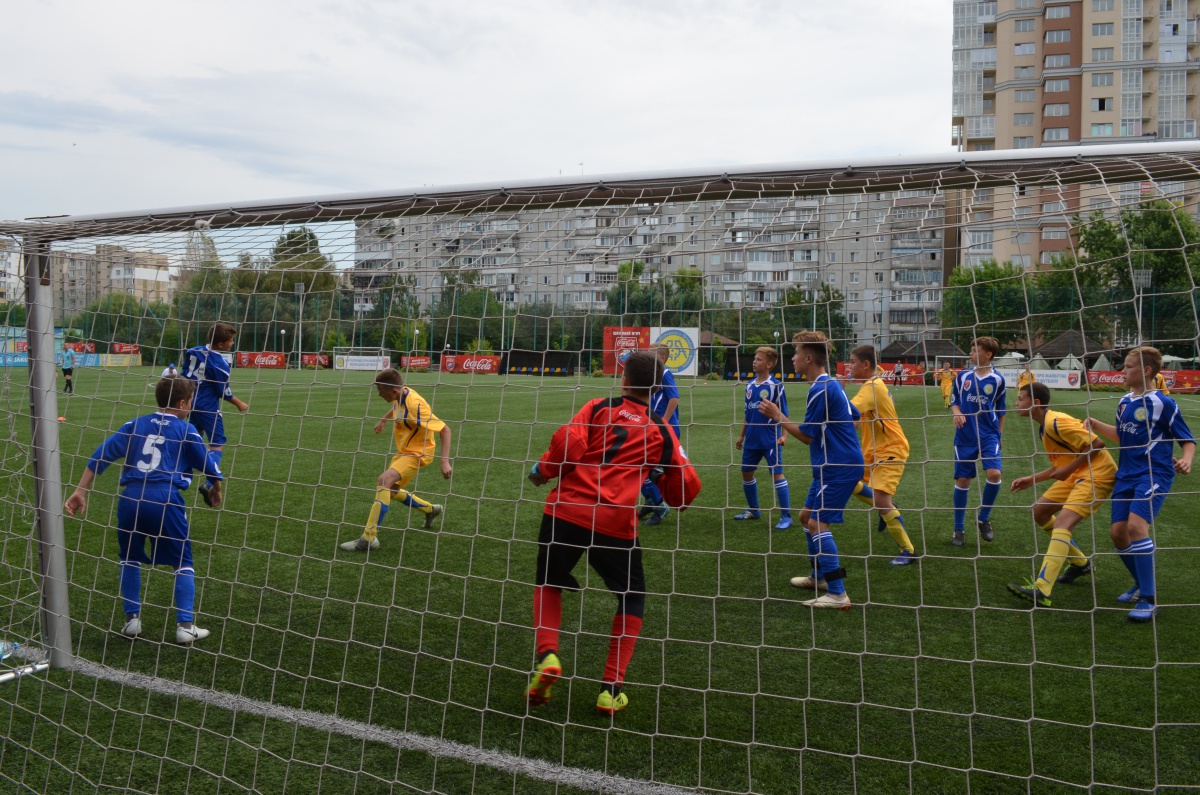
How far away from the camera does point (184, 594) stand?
4.52 meters

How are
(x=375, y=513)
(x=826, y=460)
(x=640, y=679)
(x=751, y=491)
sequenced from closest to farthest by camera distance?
(x=640, y=679) < (x=826, y=460) < (x=375, y=513) < (x=751, y=491)

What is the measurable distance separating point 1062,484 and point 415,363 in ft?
14.1

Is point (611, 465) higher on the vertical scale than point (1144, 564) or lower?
higher

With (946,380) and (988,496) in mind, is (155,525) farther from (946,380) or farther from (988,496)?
(988,496)

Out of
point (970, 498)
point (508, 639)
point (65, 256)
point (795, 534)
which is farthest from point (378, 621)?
point (970, 498)

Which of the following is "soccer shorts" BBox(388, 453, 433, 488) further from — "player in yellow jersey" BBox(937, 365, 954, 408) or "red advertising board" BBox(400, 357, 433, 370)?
"player in yellow jersey" BBox(937, 365, 954, 408)

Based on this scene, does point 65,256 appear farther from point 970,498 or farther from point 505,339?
point 970,498

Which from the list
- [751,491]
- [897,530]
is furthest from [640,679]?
[751,491]

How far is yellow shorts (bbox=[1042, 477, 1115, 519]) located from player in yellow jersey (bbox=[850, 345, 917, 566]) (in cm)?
98

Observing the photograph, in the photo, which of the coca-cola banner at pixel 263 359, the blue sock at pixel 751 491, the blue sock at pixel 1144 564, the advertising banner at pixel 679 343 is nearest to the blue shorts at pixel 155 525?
the coca-cola banner at pixel 263 359

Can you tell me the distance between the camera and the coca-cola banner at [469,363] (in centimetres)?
476

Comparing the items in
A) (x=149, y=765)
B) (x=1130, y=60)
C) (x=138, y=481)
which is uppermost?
(x=1130, y=60)

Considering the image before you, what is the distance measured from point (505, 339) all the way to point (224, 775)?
228 centimetres

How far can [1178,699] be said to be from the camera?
3.98 m
